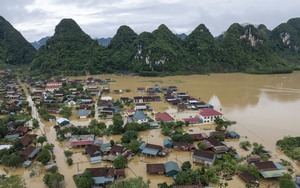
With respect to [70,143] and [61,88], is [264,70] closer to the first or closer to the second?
[61,88]

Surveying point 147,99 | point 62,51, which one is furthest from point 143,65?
point 147,99

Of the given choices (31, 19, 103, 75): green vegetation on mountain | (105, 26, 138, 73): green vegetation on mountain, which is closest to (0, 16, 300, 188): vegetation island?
(31, 19, 103, 75): green vegetation on mountain

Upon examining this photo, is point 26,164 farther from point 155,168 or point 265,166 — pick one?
point 265,166

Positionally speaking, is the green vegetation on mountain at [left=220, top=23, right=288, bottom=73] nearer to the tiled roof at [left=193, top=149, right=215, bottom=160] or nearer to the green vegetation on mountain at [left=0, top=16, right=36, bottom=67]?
the tiled roof at [left=193, top=149, right=215, bottom=160]

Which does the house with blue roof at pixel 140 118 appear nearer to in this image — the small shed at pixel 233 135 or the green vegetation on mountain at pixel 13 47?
the small shed at pixel 233 135

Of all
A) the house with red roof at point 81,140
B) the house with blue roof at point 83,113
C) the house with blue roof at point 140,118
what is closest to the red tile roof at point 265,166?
the house with blue roof at point 140,118
